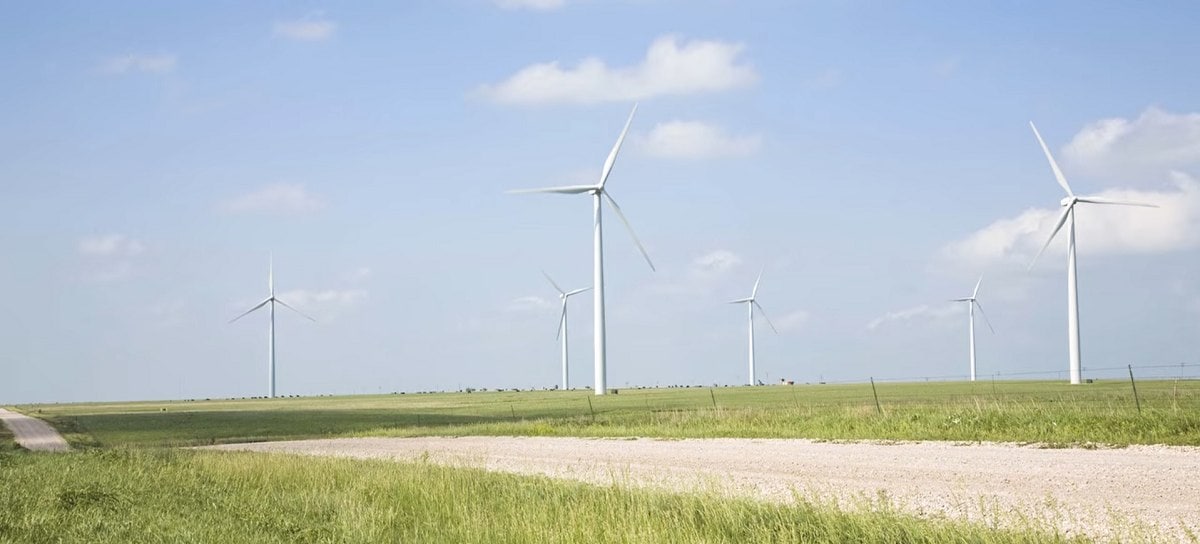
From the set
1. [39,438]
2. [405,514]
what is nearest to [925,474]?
[405,514]

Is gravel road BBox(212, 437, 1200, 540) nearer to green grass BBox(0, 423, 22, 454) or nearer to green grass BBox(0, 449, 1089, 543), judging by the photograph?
green grass BBox(0, 449, 1089, 543)

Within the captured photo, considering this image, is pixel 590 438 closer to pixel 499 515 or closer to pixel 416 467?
pixel 416 467

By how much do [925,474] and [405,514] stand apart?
1119cm

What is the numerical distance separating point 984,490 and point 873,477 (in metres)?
3.67

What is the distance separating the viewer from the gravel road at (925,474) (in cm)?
1798

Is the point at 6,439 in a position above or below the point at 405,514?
above

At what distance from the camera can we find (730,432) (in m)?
44.5

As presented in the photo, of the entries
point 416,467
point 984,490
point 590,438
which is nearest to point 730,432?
point 590,438

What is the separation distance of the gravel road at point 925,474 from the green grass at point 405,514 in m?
1.27

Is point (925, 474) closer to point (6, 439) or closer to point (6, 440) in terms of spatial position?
point (6, 440)

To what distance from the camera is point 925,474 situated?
25.3m

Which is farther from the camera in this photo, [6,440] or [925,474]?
[6,440]

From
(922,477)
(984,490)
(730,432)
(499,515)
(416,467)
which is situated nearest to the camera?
(499,515)

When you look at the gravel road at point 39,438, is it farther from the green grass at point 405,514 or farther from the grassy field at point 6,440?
the green grass at point 405,514
